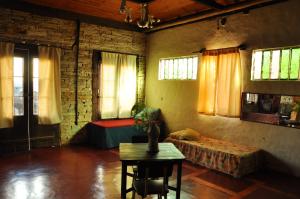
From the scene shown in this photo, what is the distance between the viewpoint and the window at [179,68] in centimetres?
583

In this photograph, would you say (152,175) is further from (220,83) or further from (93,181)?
(220,83)

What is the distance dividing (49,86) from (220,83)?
374cm

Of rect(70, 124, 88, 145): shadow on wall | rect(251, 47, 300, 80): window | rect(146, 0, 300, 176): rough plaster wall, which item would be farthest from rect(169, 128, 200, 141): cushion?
rect(70, 124, 88, 145): shadow on wall

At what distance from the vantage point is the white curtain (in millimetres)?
6211

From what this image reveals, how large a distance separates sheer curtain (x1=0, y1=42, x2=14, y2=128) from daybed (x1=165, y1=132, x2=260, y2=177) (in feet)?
11.7

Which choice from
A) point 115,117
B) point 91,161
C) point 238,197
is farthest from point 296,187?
point 115,117

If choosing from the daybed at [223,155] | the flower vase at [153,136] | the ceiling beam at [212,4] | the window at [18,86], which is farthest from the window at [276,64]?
the window at [18,86]

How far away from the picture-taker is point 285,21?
4.18m

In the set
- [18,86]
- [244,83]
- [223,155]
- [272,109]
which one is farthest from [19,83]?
[272,109]

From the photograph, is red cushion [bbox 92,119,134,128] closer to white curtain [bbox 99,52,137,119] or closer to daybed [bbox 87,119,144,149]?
daybed [bbox 87,119,144,149]

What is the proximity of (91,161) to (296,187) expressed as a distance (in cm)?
351

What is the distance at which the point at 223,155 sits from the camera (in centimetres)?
426

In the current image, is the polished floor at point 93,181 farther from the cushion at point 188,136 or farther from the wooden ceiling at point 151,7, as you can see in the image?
the wooden ceiling at point 151,7

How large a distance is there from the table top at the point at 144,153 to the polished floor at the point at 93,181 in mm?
674
